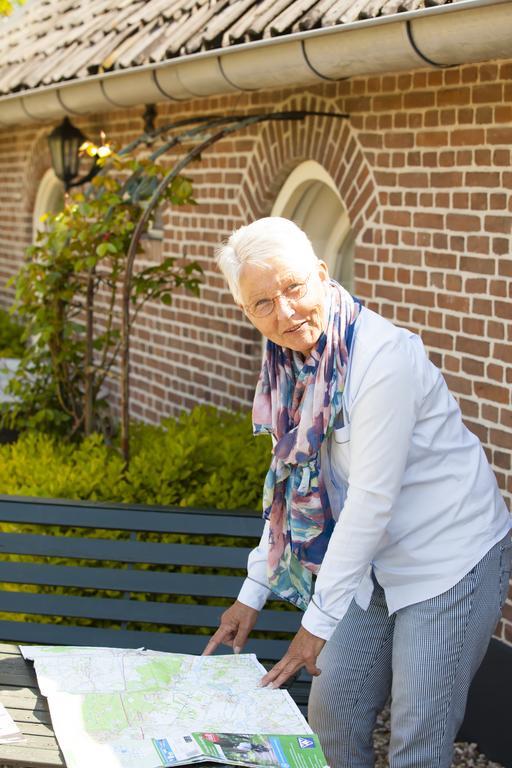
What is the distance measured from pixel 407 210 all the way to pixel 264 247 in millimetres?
2607

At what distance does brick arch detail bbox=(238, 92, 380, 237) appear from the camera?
5.55 meters

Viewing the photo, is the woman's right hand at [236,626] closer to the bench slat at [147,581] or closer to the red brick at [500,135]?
the bench slat at [147,581]

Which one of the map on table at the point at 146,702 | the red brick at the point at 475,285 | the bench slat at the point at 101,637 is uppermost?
the red brick at the point at 475,285

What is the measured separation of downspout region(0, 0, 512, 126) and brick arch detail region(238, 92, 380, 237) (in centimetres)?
48

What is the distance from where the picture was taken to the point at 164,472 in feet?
16.0

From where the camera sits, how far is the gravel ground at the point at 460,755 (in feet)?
15.7

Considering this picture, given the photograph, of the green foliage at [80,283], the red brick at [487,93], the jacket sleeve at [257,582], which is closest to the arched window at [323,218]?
the green foliage at [80,283]

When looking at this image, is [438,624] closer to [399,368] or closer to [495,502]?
[495,502]

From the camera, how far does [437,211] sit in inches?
196

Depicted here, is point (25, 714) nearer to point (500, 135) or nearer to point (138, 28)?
point (500, 135)

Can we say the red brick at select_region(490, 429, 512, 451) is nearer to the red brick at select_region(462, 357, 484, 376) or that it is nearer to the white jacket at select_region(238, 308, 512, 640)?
the red brick at select_region(462, 357, 484, 376)

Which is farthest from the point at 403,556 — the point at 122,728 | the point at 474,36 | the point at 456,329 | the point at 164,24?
the point at 164,24

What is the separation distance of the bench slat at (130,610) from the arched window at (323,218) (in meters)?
2.76

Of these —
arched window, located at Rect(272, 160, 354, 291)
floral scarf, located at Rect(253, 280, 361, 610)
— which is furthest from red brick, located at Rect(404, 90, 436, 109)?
floral scarf, located at Rect(253, 280, 361, 610)
